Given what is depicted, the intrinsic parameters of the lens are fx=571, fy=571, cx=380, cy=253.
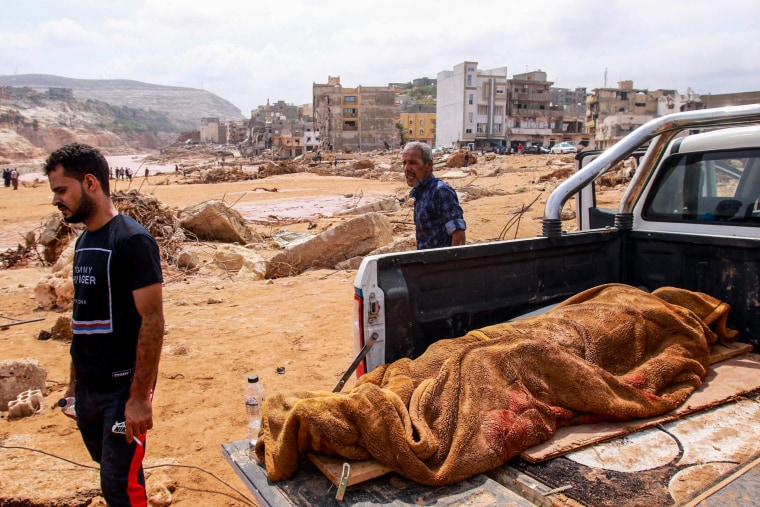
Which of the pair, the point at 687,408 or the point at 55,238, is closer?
the point at 687,408

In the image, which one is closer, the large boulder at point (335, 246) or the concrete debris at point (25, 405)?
the concrete debris at point (25, 405)

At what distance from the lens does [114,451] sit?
2385 millimetres

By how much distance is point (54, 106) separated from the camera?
155125 millimetres

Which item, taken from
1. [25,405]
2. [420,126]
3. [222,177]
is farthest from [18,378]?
[420,126]

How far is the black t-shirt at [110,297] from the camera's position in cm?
238

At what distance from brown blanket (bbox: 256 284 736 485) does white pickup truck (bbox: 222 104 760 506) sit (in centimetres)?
7

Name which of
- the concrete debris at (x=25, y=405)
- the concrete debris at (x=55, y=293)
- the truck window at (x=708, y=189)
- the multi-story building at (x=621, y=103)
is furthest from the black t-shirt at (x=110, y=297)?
the multi-story building at (x=621, y=103)

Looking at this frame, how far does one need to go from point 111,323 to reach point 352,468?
1217mm

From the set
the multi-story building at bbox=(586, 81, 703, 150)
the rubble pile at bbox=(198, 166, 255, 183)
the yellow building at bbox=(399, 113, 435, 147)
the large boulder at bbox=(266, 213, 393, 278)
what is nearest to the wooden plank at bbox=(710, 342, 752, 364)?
the large boulder at bbox=(266, 213, 393, 278)

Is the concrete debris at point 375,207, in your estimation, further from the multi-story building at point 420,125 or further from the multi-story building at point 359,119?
the multi-story building at point 420,125

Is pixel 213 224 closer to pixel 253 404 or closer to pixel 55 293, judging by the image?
pixel 55 293

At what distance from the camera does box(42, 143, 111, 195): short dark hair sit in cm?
243

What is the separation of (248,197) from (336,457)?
1005 inches

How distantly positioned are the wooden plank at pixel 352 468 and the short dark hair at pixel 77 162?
4.94 feet
